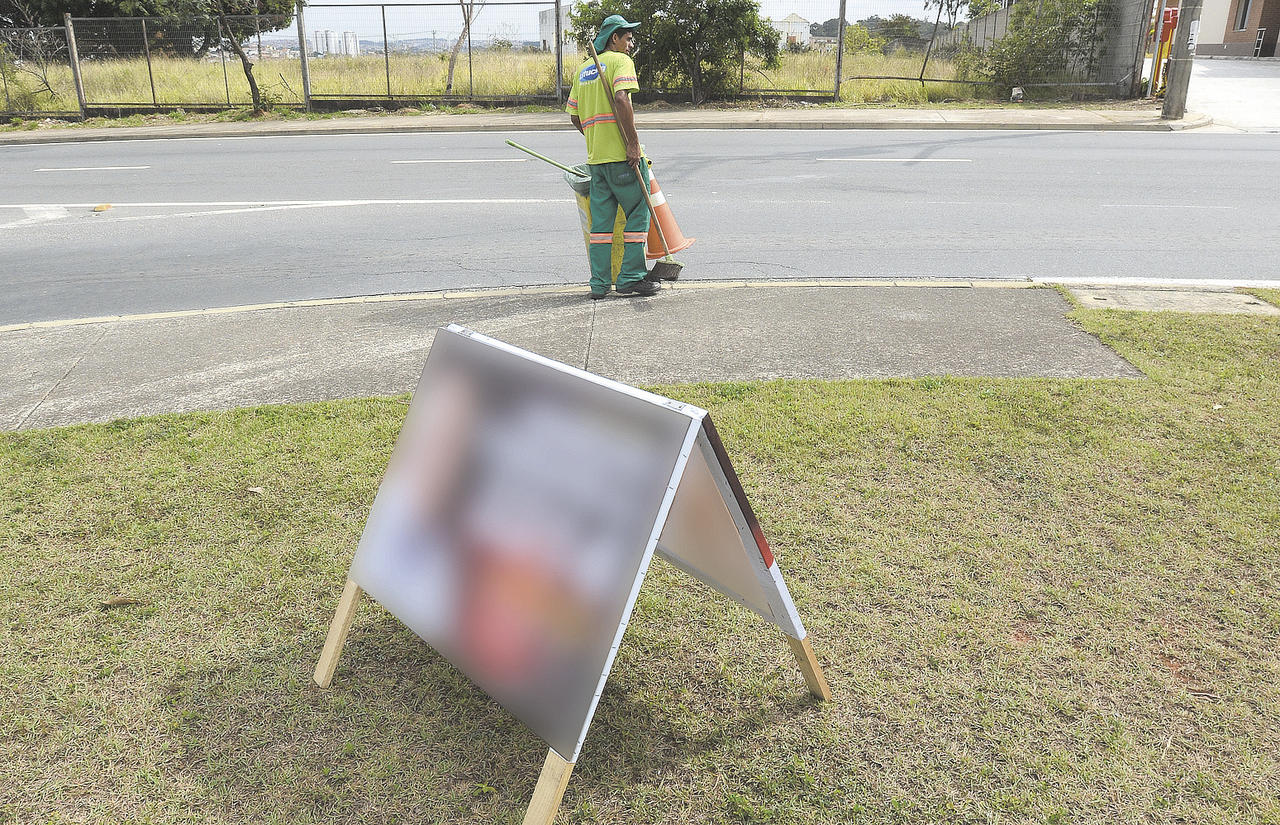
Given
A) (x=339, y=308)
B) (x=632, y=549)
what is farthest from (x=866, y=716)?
(x=339, y=308)

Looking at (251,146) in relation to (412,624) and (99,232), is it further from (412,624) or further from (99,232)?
(412,624)

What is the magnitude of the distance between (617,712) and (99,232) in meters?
9.71

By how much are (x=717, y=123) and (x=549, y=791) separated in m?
17.7

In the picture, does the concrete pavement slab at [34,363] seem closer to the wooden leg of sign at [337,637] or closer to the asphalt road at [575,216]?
the asphalt road at [575,216]

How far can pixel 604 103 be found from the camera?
659 centimetres

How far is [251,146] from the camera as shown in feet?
56.4

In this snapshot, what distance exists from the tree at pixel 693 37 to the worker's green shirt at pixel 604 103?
15.2 m

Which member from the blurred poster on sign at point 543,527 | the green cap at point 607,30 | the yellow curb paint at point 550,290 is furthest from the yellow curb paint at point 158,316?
the blurred poster on sign at point 543,527

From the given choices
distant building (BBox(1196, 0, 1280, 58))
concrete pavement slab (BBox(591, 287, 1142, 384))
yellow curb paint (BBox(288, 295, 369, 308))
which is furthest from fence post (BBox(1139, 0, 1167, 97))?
yellow curb paint (BBox(288, 295, 369, 308))

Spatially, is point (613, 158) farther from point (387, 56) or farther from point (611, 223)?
point (387, 56)

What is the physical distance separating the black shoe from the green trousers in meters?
0.02

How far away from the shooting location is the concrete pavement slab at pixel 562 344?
5.31 metres

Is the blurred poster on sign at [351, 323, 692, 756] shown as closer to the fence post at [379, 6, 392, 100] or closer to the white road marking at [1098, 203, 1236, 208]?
the white road marking at [1098, 203, 1236, 208]

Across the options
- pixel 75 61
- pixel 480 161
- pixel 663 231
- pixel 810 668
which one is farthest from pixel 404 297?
pixel 75 61
